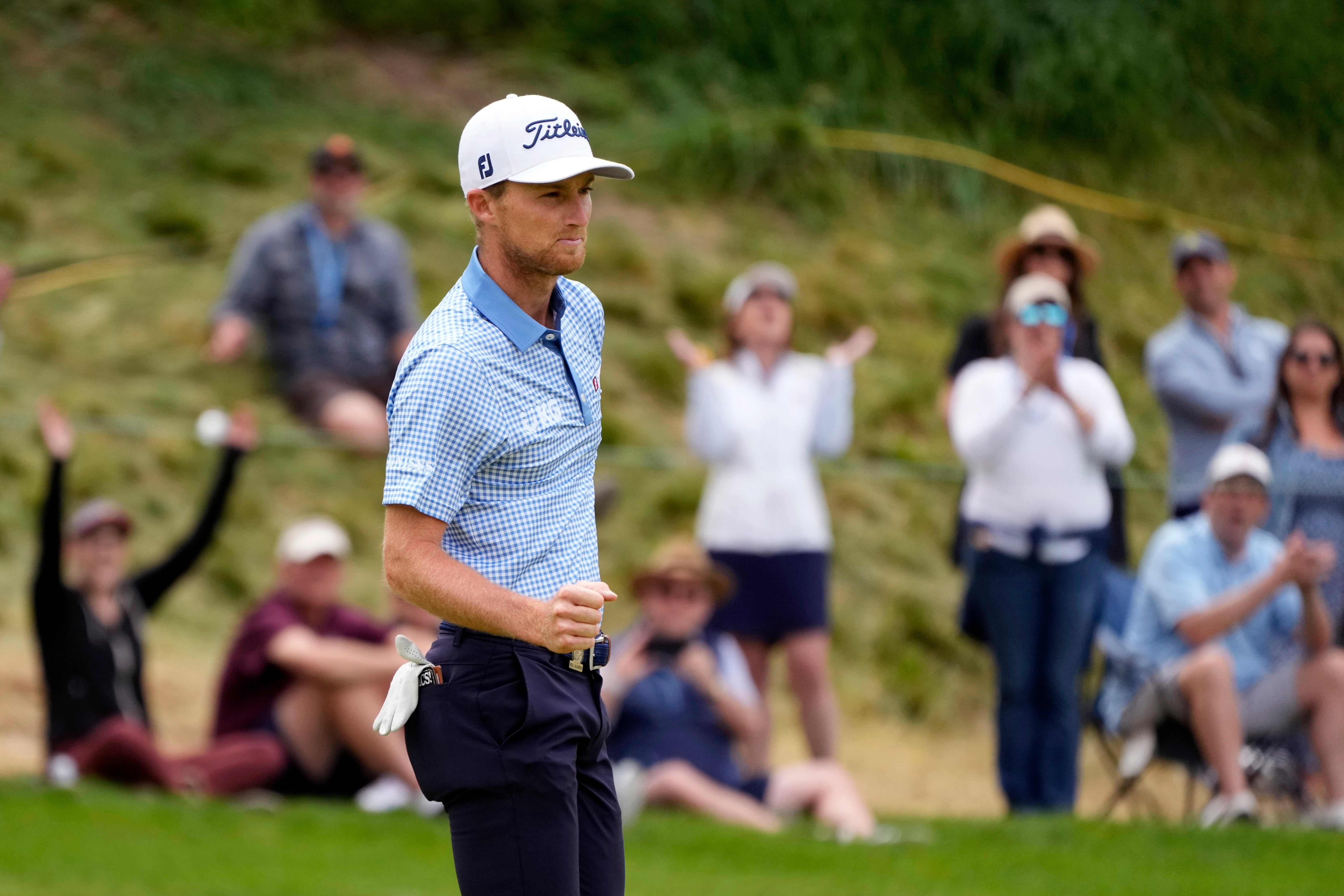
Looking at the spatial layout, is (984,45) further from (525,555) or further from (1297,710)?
(525,555)

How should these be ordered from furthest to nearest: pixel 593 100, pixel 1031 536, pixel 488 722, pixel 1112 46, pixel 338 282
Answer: pixel 1112 46 → pixel 593 100 → pixel 338 282 → pixel 1031 536 → pixel 488 722

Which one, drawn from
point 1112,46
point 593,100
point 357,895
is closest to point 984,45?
point 1112,46

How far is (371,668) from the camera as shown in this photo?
7.25 metres

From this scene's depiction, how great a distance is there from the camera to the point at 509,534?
10.9 ft

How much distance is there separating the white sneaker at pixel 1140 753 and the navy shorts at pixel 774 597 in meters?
1.35

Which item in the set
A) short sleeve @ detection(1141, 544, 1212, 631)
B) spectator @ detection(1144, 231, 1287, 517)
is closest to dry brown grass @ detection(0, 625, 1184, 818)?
short sleeve @ detection(1141, 544, 1212, 631)

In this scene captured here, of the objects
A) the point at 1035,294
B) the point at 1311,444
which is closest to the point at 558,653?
the point at 1035,294

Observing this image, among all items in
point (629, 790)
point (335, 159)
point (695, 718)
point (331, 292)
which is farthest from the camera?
point (331, 292)

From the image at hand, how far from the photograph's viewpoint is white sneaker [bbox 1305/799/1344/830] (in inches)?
277

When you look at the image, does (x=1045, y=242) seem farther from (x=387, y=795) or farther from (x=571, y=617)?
(x=571, y=617)

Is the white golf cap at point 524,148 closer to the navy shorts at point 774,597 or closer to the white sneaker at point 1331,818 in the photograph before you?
the navy shorts at point 774,597

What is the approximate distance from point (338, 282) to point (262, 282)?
38cm

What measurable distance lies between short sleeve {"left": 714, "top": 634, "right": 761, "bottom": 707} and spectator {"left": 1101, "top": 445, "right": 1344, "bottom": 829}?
153 centimetres

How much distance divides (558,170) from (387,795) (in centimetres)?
449
